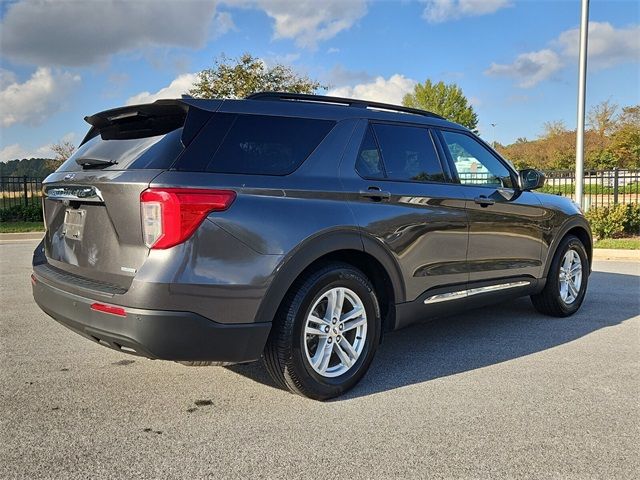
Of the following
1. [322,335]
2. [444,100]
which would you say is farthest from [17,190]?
[444,100]

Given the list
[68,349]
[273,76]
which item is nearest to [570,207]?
[68,349]

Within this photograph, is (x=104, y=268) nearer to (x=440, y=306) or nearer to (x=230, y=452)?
(x=230, y=452)

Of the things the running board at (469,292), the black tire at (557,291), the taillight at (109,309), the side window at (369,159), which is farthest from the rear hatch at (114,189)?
the black tire at (557,291)

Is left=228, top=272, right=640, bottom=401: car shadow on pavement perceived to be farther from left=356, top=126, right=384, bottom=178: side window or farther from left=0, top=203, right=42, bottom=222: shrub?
left=0, top=203, right=42, bottom=222: shrub

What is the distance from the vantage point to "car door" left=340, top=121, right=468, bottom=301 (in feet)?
12.0

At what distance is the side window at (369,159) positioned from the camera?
370 centimetres

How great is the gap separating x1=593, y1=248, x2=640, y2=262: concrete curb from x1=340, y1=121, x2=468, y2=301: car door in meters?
7.50

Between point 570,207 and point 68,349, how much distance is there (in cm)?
491

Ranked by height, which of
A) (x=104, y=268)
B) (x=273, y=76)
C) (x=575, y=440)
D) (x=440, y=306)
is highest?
(x=273, y=76)

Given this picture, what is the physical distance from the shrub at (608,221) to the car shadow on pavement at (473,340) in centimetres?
678

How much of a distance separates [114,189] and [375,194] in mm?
1628

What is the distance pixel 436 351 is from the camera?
448 cm

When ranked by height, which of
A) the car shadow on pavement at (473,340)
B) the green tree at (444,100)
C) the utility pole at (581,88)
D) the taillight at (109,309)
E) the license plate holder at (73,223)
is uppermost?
the green tree at (444,100)

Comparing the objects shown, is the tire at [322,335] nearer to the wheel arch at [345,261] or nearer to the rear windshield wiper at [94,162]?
the wheel arch at [345,261]
